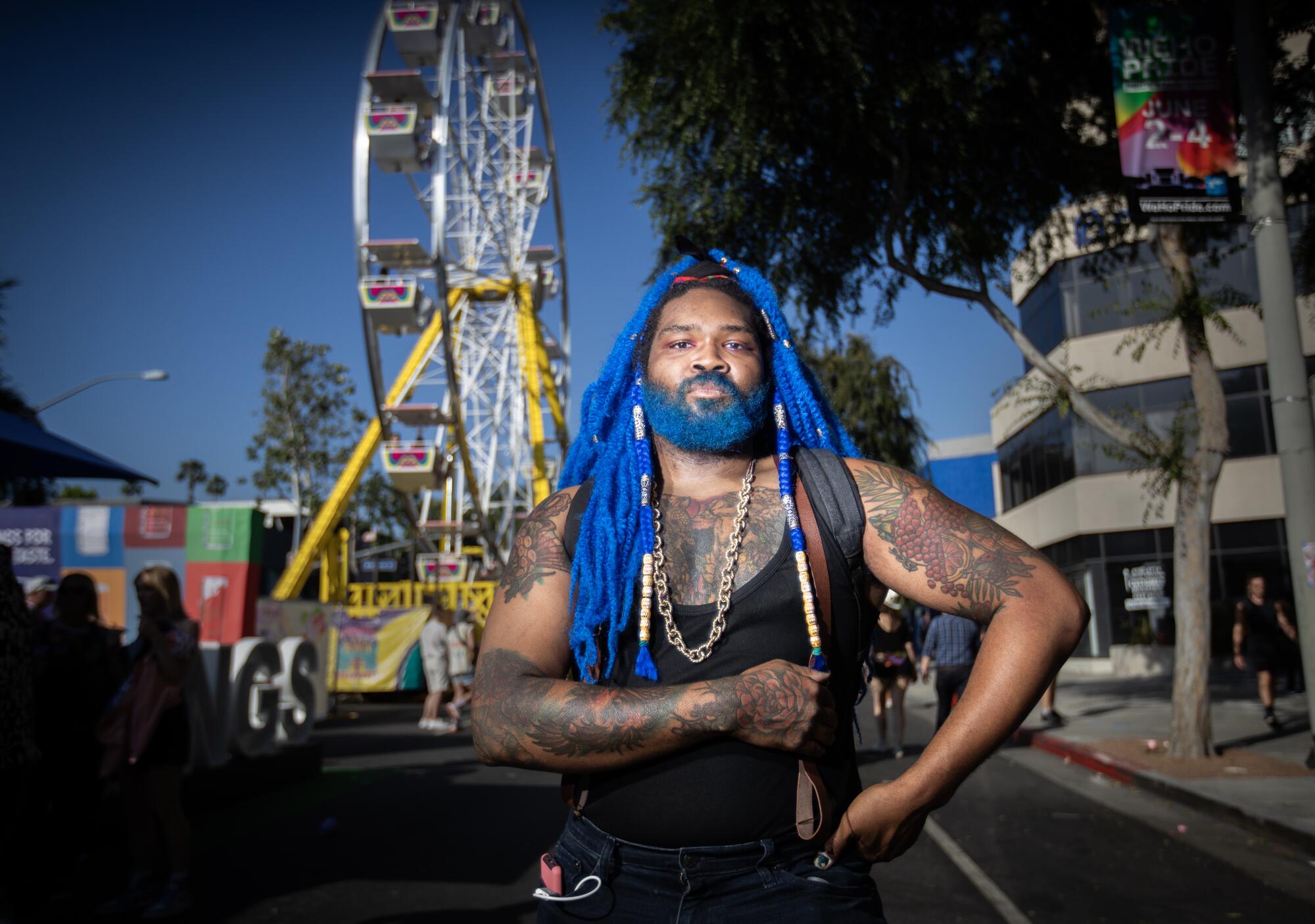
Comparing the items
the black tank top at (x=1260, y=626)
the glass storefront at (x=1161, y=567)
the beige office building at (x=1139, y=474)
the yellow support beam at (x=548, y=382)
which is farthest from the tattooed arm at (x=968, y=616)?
the yellow support beam at (x=548, y=382)

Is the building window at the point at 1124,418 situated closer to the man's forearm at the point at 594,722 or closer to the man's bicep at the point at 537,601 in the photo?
the man's bicep at the point at 537,601

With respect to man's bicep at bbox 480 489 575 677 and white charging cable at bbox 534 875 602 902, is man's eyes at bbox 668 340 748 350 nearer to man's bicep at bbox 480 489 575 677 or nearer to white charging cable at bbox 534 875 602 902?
man's bicep at bbox 480 489 575 677

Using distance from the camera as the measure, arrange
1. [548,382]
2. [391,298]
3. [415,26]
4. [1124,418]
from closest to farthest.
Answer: [1124,418], [415,26], [391,298], [548,382]

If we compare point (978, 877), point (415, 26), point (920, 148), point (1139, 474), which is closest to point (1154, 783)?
point (978, 877)

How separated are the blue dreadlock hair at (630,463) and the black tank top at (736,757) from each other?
0.12 ft

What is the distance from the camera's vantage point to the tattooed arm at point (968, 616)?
168 cm

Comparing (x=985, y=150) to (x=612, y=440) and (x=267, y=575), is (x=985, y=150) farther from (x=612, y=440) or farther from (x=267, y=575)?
(x=267, y=575)

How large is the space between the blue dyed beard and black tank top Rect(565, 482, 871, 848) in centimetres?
25

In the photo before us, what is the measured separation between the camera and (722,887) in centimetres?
172

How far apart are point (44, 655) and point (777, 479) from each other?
524cm

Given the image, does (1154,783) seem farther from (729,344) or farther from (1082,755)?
(729,344)

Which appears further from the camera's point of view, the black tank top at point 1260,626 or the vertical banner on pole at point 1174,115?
the black tank top at point 1260,626

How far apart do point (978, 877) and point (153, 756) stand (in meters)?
4.46

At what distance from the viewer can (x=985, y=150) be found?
10.3 meters
